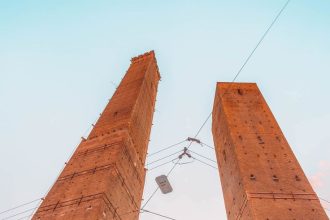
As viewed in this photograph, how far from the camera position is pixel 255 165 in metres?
10.3

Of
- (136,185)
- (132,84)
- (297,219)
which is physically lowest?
(297,219)

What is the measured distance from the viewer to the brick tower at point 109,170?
9062mm

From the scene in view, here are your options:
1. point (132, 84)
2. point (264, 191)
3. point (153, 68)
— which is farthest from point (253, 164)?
point (153, 68)

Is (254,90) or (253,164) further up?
(254,90)

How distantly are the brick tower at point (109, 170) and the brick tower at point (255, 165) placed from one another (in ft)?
11.3

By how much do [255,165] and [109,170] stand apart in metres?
4.63

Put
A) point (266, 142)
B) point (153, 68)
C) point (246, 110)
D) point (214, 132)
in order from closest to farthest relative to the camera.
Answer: point (266, 142), point (246, 110), point (214, 132), point (153, 68)

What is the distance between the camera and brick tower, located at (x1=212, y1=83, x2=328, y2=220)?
9.01 metres

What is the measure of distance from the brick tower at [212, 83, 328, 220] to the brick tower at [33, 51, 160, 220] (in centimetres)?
345

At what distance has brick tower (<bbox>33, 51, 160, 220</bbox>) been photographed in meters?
9.06

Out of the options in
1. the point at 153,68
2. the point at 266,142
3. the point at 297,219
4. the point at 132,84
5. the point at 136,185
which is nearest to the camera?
the point at 297,219

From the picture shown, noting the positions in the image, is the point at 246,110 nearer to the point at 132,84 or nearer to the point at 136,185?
the point at 136,185

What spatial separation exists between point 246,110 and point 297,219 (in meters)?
5.44

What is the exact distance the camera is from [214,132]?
14.8m
